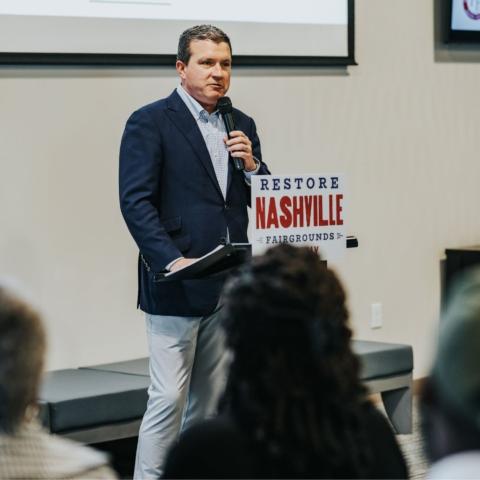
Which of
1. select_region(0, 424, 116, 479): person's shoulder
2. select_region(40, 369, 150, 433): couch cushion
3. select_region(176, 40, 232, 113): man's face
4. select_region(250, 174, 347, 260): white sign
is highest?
select_region(176, 40, 232, 113): man's face

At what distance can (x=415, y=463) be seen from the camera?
177 inches

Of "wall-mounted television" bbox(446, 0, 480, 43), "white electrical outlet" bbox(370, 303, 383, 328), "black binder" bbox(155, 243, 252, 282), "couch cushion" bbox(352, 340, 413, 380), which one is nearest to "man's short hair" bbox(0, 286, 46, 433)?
"black binder" bbox(155, 243, 252, 282)

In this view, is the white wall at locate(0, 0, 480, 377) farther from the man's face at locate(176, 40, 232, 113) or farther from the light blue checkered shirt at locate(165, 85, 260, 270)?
the man's face at locate(176, 40, 232, 113)

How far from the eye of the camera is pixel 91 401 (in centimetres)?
400

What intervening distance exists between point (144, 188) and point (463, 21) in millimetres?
3169

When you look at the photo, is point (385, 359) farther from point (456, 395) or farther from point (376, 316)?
point (456, 395)

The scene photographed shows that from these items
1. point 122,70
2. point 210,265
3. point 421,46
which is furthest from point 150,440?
point 421,46

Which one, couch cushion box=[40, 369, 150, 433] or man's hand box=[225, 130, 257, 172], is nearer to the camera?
man's hand box=[225, 130, 257, 172]

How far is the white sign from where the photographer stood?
3.13 metres

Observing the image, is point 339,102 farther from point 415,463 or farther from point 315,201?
point 315,201

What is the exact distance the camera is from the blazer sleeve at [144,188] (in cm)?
334

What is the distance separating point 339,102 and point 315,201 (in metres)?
2.42

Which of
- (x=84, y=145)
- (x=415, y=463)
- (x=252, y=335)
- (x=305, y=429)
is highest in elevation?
(x=84, y=145)

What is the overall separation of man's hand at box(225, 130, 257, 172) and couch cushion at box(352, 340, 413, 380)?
1.73 meters
